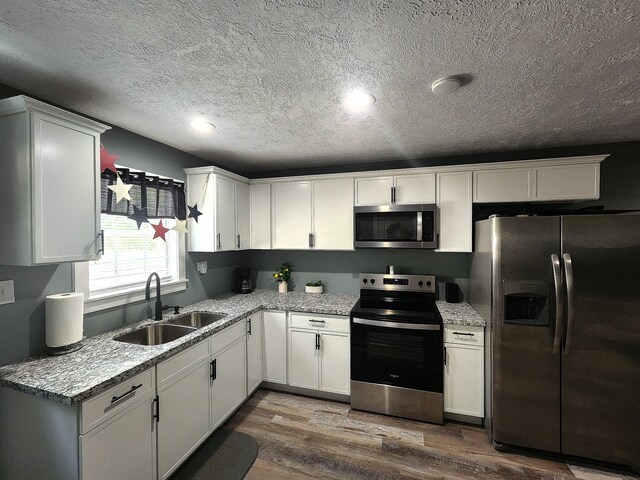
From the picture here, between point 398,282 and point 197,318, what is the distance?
2.06 metres

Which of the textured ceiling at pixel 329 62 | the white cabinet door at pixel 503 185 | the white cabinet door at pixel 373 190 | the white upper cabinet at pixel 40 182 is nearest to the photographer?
the textured ceiling at pixel 329 62

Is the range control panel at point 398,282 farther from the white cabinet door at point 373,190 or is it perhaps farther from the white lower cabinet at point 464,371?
the white cabinet door at point 373,190

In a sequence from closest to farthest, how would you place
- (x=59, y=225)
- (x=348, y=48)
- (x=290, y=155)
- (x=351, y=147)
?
(x=348, y=48) < (x=59, y=225) < (x=351, y=147) < (x=290, y=155)

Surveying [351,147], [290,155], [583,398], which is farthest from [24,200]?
[583,398]

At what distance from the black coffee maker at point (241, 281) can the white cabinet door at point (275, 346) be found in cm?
64

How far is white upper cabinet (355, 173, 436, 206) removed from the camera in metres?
2.73

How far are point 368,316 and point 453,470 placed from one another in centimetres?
119

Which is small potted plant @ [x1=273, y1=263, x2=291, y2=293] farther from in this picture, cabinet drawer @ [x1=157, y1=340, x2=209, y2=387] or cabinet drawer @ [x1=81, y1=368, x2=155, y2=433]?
cabinet drawer @ [x1=81, y1=368, x2=155, y2=433]

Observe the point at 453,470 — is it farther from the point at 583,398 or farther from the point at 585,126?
the point at 585,126

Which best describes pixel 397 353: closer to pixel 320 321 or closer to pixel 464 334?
pixel 464 334

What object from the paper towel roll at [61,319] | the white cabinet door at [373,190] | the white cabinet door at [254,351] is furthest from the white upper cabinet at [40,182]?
the white cabinet door at [373,190]

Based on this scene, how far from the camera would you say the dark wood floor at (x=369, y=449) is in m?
1.89

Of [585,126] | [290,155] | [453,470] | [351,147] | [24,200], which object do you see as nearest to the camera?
[24,200]

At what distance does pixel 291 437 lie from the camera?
2.22m
